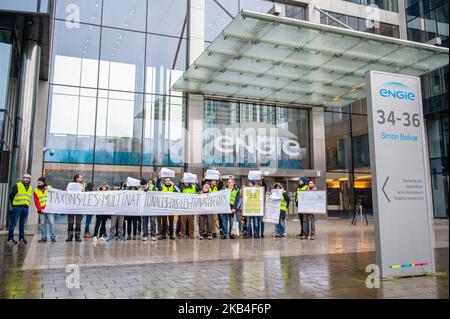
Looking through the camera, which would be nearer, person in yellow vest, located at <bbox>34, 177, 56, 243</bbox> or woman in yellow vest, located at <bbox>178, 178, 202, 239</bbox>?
person in yellow vest, located at <bbox>34, 177, 56, 243</bbox>

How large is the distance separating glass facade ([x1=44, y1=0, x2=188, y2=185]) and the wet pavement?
33.6ft

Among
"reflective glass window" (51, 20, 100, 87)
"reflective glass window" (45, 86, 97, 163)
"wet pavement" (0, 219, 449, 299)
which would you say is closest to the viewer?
"wet pavement" (0, 219, 449, 299)

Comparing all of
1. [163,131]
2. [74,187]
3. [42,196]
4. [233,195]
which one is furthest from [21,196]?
[163,131]

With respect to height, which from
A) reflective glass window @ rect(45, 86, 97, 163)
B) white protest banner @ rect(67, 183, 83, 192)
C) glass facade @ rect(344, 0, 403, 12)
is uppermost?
glass facade @ rect(344, 0, 403, 12)

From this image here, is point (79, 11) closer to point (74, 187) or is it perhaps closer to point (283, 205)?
point (74, 187)

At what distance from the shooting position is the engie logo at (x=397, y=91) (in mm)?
6621

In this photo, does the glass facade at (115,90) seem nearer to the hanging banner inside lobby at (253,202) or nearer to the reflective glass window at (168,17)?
the reflective glass window at (168,17)

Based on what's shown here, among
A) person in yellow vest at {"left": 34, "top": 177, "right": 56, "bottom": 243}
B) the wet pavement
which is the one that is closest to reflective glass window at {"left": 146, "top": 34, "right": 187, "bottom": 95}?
person in yellow vest at {"left": 34, "top": 177, "right": 56, "bottom": 243}

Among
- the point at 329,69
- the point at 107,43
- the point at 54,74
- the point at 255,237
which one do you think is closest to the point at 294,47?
the point at 329,69

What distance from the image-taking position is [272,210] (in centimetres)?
1359

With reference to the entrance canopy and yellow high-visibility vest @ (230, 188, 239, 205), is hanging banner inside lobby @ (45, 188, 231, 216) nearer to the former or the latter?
yellow high-visibility vest @ (230, 188, 239, 205)

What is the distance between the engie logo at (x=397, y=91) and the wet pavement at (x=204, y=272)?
2.25 m

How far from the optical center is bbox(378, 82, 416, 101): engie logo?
6621 millimetres
